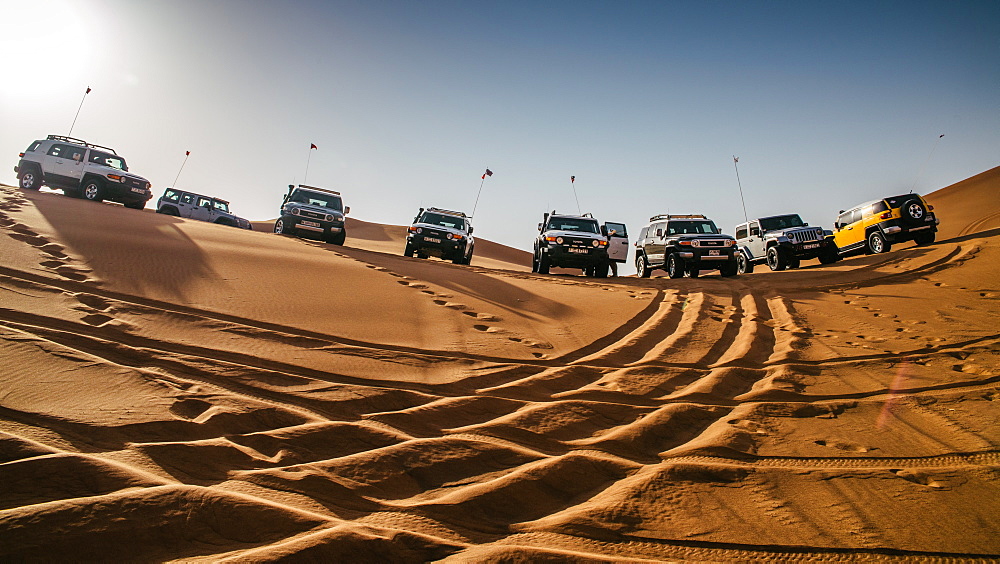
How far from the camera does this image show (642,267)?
17.5 meters

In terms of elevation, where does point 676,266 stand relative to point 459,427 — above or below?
above

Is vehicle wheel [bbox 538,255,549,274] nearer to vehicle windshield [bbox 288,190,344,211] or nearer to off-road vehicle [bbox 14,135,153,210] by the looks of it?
vehicle windshield [bbox 288,190,344,211]

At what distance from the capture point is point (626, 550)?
2221 mm

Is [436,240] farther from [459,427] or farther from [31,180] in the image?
[31,180]

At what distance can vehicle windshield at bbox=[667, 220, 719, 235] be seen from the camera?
15.8 m

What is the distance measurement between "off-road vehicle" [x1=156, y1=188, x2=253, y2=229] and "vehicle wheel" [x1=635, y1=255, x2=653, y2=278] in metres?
18.9

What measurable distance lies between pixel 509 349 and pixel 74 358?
146 inches

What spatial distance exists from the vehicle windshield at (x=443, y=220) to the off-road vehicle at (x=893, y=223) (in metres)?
13.4

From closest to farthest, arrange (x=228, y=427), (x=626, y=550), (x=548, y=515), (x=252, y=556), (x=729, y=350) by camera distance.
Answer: (x=252, y=556) → (x=626, y=550) → (x=548, y=515) → (x=228, y=427) → (x=729, y=350)

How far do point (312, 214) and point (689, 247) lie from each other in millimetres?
11328

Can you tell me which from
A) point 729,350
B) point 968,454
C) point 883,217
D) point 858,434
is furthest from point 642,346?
point 883,217

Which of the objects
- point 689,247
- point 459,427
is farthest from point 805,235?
point 459,427

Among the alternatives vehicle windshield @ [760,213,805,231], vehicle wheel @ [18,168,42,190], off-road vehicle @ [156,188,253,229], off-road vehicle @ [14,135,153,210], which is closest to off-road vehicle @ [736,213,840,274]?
vehicle windshield @ [760,213,805,231]

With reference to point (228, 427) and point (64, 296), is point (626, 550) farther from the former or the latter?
point (64, 296)
